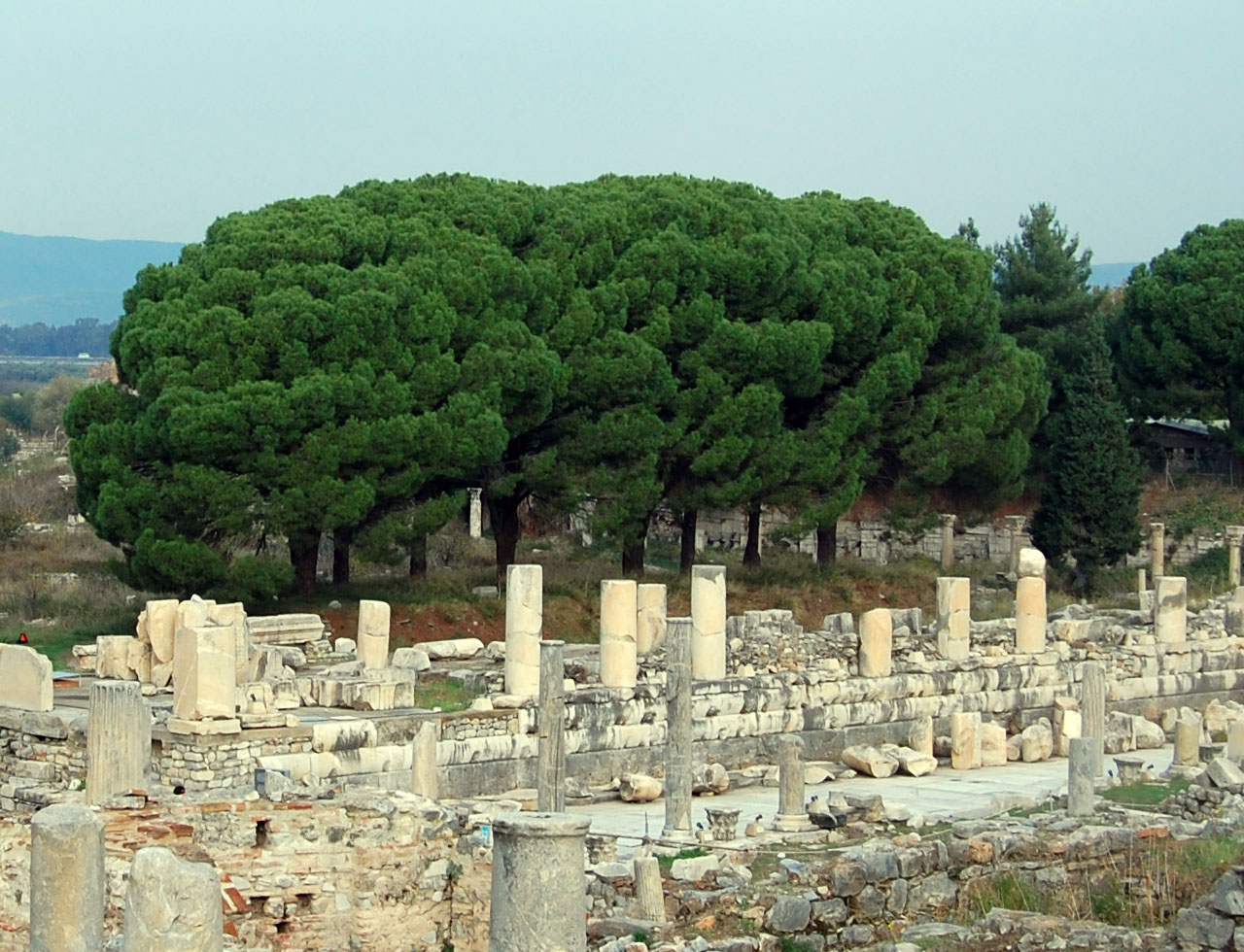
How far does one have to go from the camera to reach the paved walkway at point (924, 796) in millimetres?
22469

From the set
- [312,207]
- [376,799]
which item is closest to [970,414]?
[312,207]

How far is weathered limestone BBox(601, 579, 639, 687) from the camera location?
26.4 metres

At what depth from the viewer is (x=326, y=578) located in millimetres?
38250

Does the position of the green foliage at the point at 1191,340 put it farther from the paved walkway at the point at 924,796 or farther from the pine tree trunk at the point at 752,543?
the paved walkway at the point at 924,796

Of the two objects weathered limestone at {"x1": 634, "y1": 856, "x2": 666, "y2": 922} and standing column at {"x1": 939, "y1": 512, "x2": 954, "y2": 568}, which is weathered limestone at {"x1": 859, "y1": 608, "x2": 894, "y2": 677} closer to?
weathered limestone at {"x1": 634, "y1": 856, "x2": 666, "y2": 922}

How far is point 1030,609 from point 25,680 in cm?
1445

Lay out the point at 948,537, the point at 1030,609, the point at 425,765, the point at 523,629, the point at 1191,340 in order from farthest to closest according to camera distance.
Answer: the point at 1191,340
the point at 948,537
the point at 1030,609
the point at 523,629
the point at 425,765

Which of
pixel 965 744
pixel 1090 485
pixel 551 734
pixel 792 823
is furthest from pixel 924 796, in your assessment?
pixel 1090 485

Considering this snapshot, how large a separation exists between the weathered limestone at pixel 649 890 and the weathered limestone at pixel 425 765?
5933 mm

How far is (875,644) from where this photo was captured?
2948cm

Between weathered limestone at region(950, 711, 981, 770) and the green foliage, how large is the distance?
67.8 ft

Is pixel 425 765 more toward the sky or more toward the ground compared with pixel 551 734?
more toward the ground

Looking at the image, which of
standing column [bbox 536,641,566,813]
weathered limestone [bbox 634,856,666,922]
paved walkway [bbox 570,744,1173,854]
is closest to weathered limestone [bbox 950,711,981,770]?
paved walkway [bbox 570,744,1173,854]

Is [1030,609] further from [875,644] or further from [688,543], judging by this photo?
[688,543]
